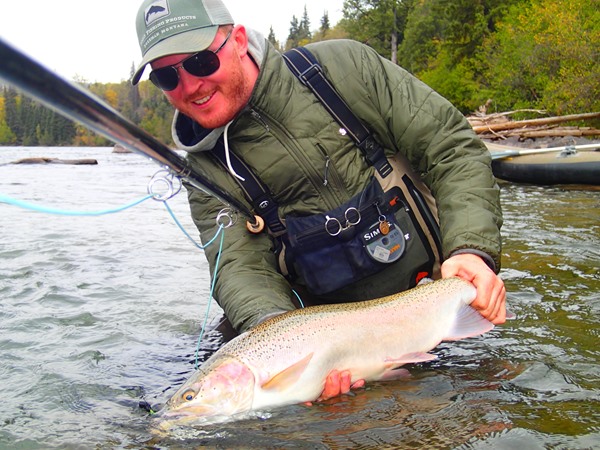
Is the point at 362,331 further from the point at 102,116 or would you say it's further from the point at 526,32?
the point at 526,32

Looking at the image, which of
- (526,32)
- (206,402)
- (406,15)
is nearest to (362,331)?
(206,402)

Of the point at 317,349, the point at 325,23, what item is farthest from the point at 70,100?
the point at 325,23

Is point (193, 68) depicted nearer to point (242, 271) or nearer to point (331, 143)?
point (331, 143)

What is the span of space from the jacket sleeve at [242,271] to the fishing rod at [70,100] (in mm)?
1408

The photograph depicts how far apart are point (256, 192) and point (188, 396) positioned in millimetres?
1415

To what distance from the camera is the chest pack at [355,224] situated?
3.83 metres

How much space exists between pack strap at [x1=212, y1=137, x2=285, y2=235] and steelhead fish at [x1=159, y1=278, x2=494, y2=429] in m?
0.88

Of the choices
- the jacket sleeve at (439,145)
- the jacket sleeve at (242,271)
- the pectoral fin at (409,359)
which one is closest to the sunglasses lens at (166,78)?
the jacket sleeve at (242,271)

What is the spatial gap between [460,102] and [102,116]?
1818 inches

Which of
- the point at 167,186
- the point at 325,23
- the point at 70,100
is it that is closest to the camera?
the point at 70,100

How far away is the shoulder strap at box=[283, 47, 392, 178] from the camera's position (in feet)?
12.5

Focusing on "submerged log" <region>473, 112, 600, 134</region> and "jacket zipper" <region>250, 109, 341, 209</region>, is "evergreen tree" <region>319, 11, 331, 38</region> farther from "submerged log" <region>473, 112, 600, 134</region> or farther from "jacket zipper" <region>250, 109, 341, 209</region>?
"jacket zipper" <region>250, 109, 341, 209</region>

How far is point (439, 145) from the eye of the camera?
3734 millimetres

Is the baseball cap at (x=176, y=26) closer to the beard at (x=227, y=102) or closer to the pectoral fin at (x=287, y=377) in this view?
the beard at (x=227, y=102)
